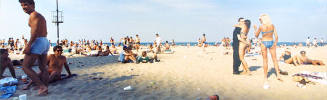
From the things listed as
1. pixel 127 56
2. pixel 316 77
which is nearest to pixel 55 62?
pixel 127 56

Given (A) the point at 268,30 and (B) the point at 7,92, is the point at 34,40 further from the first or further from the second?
(A) the point at 268,30

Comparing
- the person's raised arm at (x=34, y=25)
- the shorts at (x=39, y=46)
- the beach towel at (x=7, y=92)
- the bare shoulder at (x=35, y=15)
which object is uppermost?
the bare shoulder at (x=35, y=15)

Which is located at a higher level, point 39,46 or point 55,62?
point 39,46

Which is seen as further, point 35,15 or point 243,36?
point 243,36

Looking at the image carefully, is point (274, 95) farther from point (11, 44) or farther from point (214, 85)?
point (11, 44)

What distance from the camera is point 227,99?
3990 mm

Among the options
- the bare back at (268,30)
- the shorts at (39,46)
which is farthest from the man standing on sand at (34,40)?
the bare back at (268,30)

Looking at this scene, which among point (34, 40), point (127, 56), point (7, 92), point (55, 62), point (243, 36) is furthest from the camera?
point (127, 56)

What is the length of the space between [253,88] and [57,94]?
4.56m

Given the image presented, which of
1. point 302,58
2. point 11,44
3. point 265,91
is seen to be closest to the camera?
point 265,91

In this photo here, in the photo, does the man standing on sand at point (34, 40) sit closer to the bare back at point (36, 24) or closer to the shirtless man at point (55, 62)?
the bare back at point (36, 24)

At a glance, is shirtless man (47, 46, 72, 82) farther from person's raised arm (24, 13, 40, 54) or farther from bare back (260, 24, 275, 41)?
bare back (260, 24, 275, 41)

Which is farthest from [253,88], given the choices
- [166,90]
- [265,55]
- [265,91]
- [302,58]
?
[302,58]

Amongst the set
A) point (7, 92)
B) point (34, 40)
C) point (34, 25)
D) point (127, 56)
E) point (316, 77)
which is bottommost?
point (7, 92)
